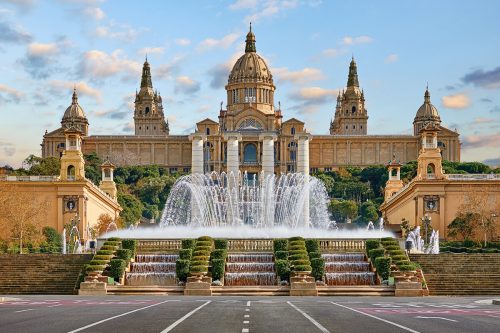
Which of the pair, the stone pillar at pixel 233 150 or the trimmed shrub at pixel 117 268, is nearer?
the trimmed shrub at pixel 117 268

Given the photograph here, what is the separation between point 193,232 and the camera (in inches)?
2462

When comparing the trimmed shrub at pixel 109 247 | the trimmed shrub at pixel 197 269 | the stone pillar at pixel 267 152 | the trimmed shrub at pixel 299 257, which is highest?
the stone pillar at pixel 267 152

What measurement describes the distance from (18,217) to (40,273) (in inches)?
1125

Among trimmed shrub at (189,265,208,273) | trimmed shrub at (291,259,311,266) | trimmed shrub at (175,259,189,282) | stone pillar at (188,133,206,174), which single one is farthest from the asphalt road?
stone pillar at (188,133,206,174)

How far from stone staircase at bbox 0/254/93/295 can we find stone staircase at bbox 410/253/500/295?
58.5ft

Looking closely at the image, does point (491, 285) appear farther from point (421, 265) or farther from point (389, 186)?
point (389, 186)

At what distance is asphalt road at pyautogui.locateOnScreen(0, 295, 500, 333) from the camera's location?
79.8 ft

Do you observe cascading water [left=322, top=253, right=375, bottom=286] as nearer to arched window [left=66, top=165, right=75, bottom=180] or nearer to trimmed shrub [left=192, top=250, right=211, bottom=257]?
trimmed shrub [left=192, top=250, right=211, bottom=257]

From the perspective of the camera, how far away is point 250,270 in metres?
51.2

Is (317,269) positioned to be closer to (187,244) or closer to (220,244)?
(220,244)

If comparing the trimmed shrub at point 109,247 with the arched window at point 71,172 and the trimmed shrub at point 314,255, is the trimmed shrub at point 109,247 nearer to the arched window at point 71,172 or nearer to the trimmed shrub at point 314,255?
the trimmed shrub at point 314,255

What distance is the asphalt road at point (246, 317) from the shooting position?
24328 mm

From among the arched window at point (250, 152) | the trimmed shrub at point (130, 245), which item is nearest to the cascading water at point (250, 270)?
the trimmed shrub at point (130, 245)

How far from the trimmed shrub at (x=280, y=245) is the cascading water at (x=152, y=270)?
17.5ft
